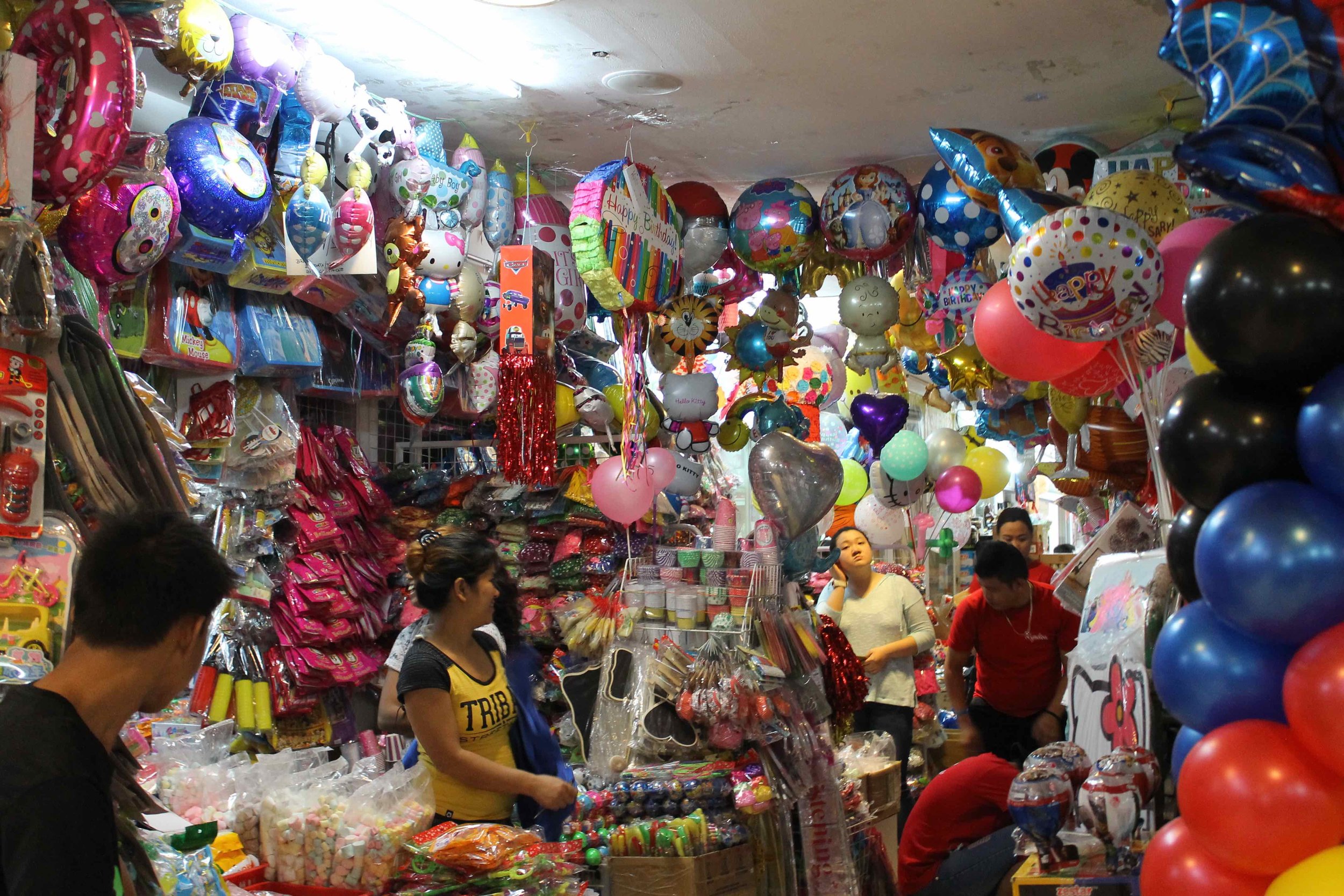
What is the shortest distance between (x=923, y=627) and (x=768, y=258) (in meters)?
1.81

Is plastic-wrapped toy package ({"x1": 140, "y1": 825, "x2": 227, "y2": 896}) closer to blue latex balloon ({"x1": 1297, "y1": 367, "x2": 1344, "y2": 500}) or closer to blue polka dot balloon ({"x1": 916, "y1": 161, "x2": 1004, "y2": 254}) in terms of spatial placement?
blue latex balloon ({"x1": 1297, "y1": 367, "x2": 1344, "y2": 500})

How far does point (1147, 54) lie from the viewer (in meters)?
3.95

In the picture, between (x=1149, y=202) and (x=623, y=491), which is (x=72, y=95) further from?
(x=1149, y=202)

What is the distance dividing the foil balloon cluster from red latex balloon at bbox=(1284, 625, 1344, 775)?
132 inches

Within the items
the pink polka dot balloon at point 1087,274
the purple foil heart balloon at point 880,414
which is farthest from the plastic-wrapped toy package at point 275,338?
the purple foil heart balloon at point 880,414

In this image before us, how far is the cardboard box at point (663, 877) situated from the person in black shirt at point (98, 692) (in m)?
1.84

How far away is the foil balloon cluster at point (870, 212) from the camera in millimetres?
4594

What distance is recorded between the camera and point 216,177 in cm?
326

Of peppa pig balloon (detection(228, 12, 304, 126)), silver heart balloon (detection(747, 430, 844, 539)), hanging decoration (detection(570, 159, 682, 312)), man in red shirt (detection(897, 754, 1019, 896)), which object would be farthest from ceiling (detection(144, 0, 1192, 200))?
man in red shirt (detection(897, 754, 1019, 896))

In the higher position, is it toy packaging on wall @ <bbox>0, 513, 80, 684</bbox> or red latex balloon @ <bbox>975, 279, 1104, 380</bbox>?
red latex balloon @ <bbox>975, 279, 1104, 380</bbox>

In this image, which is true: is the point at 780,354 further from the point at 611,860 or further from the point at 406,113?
the point at 611,860

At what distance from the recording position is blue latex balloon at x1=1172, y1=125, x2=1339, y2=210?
1.60 metres

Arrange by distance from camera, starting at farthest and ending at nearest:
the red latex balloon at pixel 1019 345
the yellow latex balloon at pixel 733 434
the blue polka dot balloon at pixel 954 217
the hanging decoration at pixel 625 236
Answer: the yellow latex balloon at pixel 733 434, the blue polka dot balloon at pixel 954 217, the hanging decoration at pixel 625 236, the red latex balloon at pixel 1019 345

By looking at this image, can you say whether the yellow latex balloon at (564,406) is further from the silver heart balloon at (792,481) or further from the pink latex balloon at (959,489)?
the pink latex balloon at (959,489)
